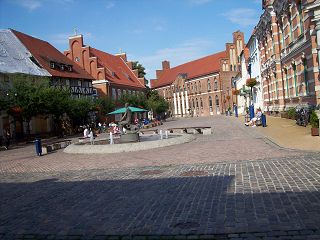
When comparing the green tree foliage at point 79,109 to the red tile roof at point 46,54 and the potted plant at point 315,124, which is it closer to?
the red tile roof at point 46,54

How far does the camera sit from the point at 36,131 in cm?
4091

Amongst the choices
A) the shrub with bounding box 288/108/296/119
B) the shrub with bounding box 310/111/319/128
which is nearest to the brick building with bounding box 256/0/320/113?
the shrub with bounding box 288/108/296/119

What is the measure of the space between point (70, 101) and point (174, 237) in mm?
35742

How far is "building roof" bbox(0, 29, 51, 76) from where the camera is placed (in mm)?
38241

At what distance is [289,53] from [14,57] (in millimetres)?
29511

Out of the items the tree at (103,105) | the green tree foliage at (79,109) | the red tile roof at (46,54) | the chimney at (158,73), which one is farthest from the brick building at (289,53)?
the chimney at (158,73)

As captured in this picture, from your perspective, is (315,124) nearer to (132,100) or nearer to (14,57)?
(14,57)

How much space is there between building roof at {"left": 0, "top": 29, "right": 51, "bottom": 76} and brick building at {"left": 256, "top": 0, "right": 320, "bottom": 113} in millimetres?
25079

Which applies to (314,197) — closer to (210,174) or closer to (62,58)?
(210,174)

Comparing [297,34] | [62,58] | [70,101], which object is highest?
[62,58]

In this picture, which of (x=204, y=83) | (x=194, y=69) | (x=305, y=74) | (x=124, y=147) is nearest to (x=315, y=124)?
(x=305, y=74)

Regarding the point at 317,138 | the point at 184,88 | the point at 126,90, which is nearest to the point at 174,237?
the point at 317,138

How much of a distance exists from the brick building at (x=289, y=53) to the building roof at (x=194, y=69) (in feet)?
152

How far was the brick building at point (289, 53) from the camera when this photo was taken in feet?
67.7
